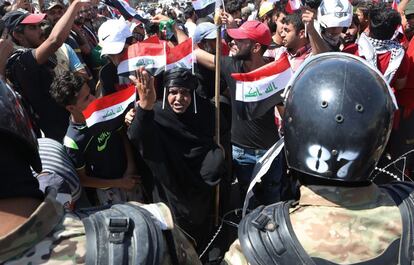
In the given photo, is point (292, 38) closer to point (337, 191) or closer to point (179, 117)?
point (179, 117)

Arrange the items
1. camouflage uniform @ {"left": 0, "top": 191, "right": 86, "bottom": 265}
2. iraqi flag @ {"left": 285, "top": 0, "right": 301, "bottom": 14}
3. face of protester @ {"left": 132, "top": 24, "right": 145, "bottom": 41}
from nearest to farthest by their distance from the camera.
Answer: camouflage uniform @ {"left": 0, "top": 191, "right": 86, "bottom": 265} → iraqi flag @ {"left": 285, "top": 0, "right": 301, "bottom": 14} → face of protester @ {"left": 132, "top": 24, "right": 145, "bottom": 41}

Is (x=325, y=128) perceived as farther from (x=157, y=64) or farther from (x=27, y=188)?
(x=157, y=64)

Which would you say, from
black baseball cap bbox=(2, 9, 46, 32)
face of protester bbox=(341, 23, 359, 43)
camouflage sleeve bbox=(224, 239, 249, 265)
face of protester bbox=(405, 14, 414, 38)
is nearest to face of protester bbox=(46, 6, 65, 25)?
black baseball cap bbox=(2, 9, 46, 32)

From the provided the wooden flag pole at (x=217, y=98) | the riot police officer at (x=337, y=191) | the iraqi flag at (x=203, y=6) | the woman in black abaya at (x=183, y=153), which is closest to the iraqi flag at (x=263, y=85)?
the wooden flag pole at (x=217, y=98)

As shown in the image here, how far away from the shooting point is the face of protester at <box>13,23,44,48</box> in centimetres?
478

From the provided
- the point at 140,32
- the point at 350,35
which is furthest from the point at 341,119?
the point at 140,32

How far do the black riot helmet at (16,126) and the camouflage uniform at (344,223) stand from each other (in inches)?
29.7

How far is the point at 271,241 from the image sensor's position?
1492 millimetres

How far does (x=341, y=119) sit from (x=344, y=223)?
35 centimetres

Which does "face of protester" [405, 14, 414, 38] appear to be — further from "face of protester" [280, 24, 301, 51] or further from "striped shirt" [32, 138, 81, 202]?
"striped shirt" [32, 138, 81, 202]

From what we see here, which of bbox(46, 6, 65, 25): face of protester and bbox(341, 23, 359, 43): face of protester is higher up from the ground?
bbox(341, 23, 359, 43): face of protester

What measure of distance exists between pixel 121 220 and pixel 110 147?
87.8 inches

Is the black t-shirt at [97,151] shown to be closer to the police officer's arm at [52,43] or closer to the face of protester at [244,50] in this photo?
the police officer's arm at [52,43]

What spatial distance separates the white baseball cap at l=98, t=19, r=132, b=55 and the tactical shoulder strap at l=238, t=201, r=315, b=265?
3267mm
